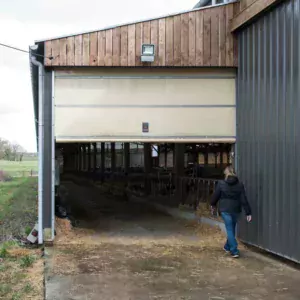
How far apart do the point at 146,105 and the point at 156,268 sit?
3.19m

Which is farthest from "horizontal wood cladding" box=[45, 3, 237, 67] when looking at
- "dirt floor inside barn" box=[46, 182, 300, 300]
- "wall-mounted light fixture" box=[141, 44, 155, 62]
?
"dirt floor inside barn" box=[46, 182, 300, 300]

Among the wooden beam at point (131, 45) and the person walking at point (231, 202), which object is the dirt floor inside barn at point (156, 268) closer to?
the person walking at point (231, 202)

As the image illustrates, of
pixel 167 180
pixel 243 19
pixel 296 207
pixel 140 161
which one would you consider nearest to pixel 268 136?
pixel 296 207

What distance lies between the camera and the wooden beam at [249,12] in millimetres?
6910

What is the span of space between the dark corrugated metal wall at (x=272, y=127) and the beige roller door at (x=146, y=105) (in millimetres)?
458

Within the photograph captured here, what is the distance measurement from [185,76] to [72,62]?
6.96 feet

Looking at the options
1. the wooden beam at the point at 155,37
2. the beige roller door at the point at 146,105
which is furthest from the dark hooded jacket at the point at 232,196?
the wooden beam at the point at 155,37

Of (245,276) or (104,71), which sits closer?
(245,276)

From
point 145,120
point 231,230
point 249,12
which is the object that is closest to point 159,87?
point 145,120

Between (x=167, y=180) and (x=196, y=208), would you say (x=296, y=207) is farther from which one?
(x=167, y=180)

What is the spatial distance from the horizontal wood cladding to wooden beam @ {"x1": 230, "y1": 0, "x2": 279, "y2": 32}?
0.79 ft

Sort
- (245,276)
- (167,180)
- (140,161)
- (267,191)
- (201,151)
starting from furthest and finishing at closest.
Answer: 1. (140,161)
2. (201,151)
3. (167,180)
4. (267,191)
5. (245,276)

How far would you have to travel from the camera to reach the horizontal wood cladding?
316 inches

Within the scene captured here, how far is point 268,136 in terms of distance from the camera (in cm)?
705
